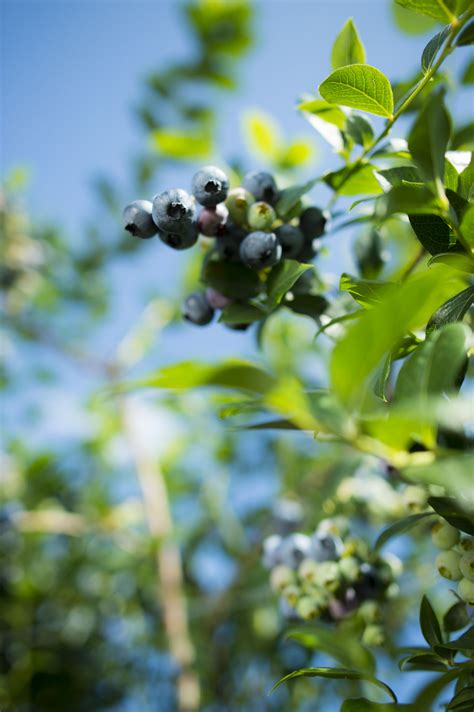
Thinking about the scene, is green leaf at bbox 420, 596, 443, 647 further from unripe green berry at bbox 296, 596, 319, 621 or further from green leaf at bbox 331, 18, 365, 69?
green leaf at bbox 331, 18, 365, 69

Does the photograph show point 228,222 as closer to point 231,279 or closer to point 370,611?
point 231,279

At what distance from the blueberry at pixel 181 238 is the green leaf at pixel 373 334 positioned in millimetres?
363

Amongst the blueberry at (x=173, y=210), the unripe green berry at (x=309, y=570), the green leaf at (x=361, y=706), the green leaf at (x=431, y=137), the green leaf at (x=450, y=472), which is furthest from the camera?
the unripe green berry at (x=309, y=570)

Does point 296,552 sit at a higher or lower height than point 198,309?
lower

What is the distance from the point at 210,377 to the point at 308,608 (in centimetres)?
63

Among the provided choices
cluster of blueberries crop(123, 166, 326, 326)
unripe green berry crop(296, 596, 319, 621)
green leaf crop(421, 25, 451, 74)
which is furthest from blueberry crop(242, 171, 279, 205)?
unripe green berry crop(296, 596, 319, 621)

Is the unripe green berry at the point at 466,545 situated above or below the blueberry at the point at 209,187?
below

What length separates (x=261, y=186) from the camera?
2.34 feet

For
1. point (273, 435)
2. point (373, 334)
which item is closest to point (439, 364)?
point (373, 334)

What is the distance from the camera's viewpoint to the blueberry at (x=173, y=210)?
65cm

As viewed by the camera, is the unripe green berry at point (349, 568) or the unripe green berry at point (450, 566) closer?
the unripe green berry at point (450, 566)

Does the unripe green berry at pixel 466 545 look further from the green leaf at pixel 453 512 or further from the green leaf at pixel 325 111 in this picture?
the green leaf at pixel 325 111

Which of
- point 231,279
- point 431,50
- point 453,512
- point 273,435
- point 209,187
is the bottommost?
point 273,435

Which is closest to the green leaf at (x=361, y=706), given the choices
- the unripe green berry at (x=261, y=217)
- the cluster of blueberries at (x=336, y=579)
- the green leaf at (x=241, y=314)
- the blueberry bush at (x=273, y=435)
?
the blueberry bush at (x=273, y=435)
